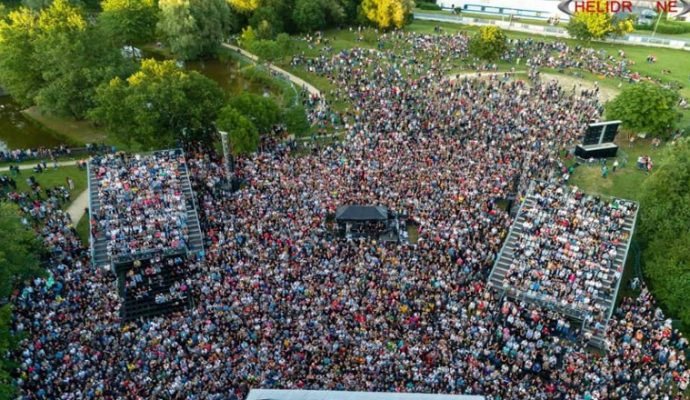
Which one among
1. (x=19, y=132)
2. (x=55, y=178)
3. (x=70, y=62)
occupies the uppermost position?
(x=70, y=62)

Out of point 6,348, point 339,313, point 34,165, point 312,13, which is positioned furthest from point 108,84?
point 312,13

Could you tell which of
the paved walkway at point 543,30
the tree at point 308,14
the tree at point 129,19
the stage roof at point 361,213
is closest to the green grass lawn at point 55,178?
the stage roof at point 361,213

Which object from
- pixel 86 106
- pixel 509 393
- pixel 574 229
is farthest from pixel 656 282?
pixel 86 106

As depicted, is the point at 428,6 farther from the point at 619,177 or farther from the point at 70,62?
the point at 70,62

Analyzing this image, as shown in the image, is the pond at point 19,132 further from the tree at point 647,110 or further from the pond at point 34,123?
the tree at point 647,110

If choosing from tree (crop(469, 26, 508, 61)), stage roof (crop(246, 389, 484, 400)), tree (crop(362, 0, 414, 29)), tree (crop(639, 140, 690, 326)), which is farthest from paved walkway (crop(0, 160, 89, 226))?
tree (crop(362, 0, 414, 29))
